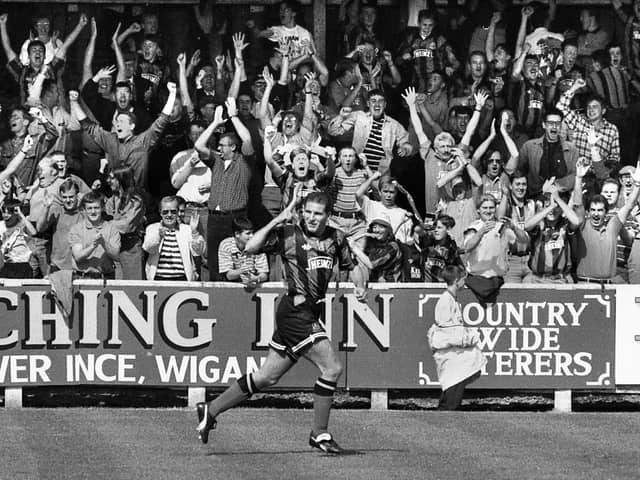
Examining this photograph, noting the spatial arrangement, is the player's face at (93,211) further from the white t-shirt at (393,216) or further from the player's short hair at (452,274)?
the player's short hair at (452,274)

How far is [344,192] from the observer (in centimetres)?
1659

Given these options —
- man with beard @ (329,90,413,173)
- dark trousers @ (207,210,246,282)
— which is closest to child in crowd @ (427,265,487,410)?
dark trousers @ (207,210,246,282)

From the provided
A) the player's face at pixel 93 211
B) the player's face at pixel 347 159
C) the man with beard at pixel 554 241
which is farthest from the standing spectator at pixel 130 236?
the man with beard at pixel 554 241

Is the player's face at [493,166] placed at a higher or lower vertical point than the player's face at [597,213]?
higher

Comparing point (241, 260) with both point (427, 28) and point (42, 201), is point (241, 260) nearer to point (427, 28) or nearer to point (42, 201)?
point (42, 201)

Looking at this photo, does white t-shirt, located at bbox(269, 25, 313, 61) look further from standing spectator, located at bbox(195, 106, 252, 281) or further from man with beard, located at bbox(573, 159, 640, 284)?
man with beard, located at bbox(573, 159, 640, 284)

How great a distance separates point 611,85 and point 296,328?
932cm

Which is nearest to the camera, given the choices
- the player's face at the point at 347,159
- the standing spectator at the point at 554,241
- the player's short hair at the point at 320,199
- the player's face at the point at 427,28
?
the player's short hair at the point at 320,199

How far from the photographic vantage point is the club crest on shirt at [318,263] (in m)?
11.3

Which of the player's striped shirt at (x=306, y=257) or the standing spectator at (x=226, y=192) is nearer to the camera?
the player's striped shirt at (x=306, y=257)

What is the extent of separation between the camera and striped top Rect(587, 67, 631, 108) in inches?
755

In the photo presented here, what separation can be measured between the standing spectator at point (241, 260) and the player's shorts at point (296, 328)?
4082mm

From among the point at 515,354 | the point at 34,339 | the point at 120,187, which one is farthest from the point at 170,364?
the point at 515,354

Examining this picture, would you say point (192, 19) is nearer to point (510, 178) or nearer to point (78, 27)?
point (78, 27)
